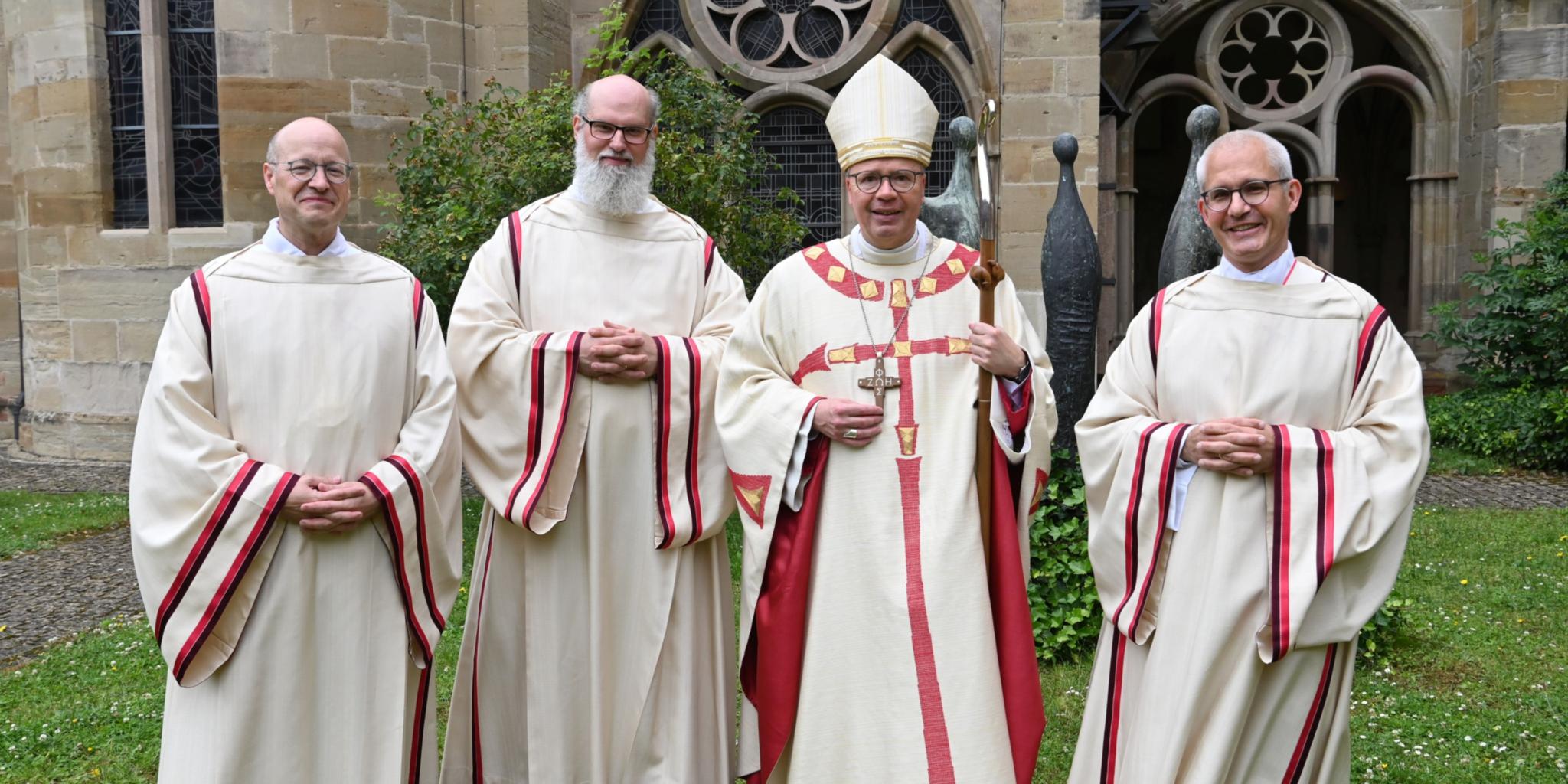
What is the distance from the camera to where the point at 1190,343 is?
3211 millimetres

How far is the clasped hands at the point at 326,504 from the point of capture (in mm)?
3121

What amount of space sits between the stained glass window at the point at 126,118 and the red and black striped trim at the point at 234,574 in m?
8.69

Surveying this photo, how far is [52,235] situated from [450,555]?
922 centimetres

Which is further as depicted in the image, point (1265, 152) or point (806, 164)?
point (806, 164)

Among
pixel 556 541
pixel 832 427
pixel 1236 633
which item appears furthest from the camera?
pixel 556 541

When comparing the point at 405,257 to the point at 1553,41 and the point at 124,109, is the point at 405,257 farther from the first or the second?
the point at 1553,41

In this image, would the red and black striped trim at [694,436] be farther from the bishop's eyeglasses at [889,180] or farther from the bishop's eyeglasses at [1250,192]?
the bishop's eyeglasses at [1250,192]

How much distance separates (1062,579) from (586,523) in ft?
8.47

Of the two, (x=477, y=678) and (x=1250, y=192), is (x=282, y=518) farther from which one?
(x=1250, y=192)

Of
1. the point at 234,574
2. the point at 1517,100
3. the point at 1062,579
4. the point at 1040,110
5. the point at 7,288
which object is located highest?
the point at 1517,100

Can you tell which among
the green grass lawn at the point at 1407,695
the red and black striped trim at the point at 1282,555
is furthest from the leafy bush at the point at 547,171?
the red and black striped trim at the point at 1282,555

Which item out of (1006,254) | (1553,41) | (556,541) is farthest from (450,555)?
(1553,41)

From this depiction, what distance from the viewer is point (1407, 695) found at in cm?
525

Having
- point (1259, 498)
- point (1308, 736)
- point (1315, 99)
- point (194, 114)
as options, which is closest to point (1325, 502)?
point (1259, 498)
